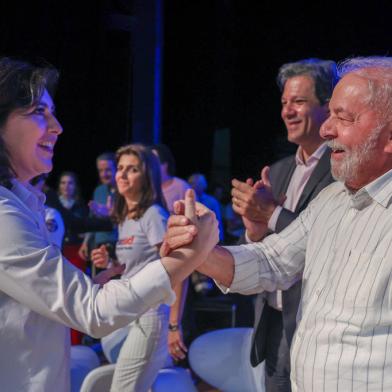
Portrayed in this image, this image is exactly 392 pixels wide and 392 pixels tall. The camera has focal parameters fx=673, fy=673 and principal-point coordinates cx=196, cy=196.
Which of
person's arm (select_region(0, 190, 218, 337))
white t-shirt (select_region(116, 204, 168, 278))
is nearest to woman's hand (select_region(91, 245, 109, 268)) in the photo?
white t-shirt (select_region(116, 204, 168, 278))

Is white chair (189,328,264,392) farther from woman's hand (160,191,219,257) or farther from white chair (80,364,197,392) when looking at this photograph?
woman's hand (160,191,219,257)

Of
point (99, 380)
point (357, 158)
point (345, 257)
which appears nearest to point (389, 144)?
point (357, 158)

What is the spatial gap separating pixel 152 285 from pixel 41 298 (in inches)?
9.5

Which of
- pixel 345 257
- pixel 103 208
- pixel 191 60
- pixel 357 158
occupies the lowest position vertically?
pixel 103 208

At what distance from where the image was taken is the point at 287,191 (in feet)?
8.73

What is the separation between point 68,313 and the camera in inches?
56.4

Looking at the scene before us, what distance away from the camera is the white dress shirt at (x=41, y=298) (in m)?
1.44

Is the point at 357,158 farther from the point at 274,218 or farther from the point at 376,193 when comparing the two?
the point at 274,218

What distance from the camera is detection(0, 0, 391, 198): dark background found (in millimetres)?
8750

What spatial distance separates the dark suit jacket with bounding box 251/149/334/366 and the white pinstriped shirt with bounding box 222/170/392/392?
0.30 meters

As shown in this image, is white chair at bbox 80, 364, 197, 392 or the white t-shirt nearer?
white chair at bbox 80, 364, 197, 392

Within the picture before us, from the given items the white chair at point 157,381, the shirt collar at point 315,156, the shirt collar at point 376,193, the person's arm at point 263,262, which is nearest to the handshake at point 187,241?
the person's arm at point 263,262

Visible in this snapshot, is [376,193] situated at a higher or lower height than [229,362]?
higher

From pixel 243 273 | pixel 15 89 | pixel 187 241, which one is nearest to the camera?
pixel 187 241
